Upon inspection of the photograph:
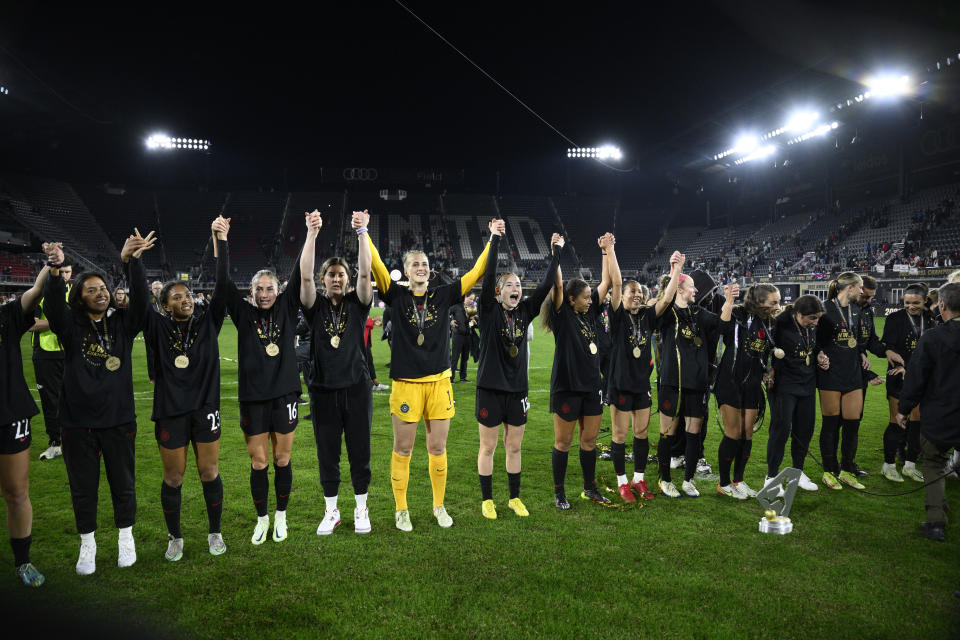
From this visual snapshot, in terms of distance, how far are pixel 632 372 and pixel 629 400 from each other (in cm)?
29

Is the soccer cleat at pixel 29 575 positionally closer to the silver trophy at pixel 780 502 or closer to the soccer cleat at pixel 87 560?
the soccer cleat at pixel 87 560

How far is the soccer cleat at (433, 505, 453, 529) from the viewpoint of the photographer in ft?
14.7

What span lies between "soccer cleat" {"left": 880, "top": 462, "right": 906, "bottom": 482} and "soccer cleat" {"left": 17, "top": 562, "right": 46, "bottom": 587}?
25.4 ft

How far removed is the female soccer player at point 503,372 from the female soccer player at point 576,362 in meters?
0.29

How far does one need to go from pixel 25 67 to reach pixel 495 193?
→ 34.8 m

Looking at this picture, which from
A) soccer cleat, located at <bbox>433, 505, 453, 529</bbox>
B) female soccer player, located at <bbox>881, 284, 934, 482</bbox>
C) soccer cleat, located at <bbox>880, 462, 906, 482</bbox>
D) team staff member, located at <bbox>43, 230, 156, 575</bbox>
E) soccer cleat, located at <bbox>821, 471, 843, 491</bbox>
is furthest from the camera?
female soccer player, located at <bbox>881, 284, 934, 482</bbox>

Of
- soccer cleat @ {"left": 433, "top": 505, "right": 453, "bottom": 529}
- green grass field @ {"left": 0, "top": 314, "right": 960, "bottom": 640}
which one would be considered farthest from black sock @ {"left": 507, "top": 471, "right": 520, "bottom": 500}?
soccer cleat @ {"left": 433, "top": 505, "right": 453, "bottom": 529}

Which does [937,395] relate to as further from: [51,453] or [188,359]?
[51,453]

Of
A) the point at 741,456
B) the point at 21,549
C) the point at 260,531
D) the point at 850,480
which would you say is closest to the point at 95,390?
the point at 21,549

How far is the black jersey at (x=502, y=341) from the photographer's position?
4602 millimetres

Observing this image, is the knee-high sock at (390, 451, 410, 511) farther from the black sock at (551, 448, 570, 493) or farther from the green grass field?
the black sock at (551, 448, 570, 493)

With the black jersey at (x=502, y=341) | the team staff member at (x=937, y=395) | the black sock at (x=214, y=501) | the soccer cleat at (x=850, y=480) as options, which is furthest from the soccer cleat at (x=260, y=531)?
the soccer cleat at (x=850, y=480)

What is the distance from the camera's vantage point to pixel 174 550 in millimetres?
3871

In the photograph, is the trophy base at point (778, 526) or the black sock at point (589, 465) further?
the black sock at point (589, 465)
